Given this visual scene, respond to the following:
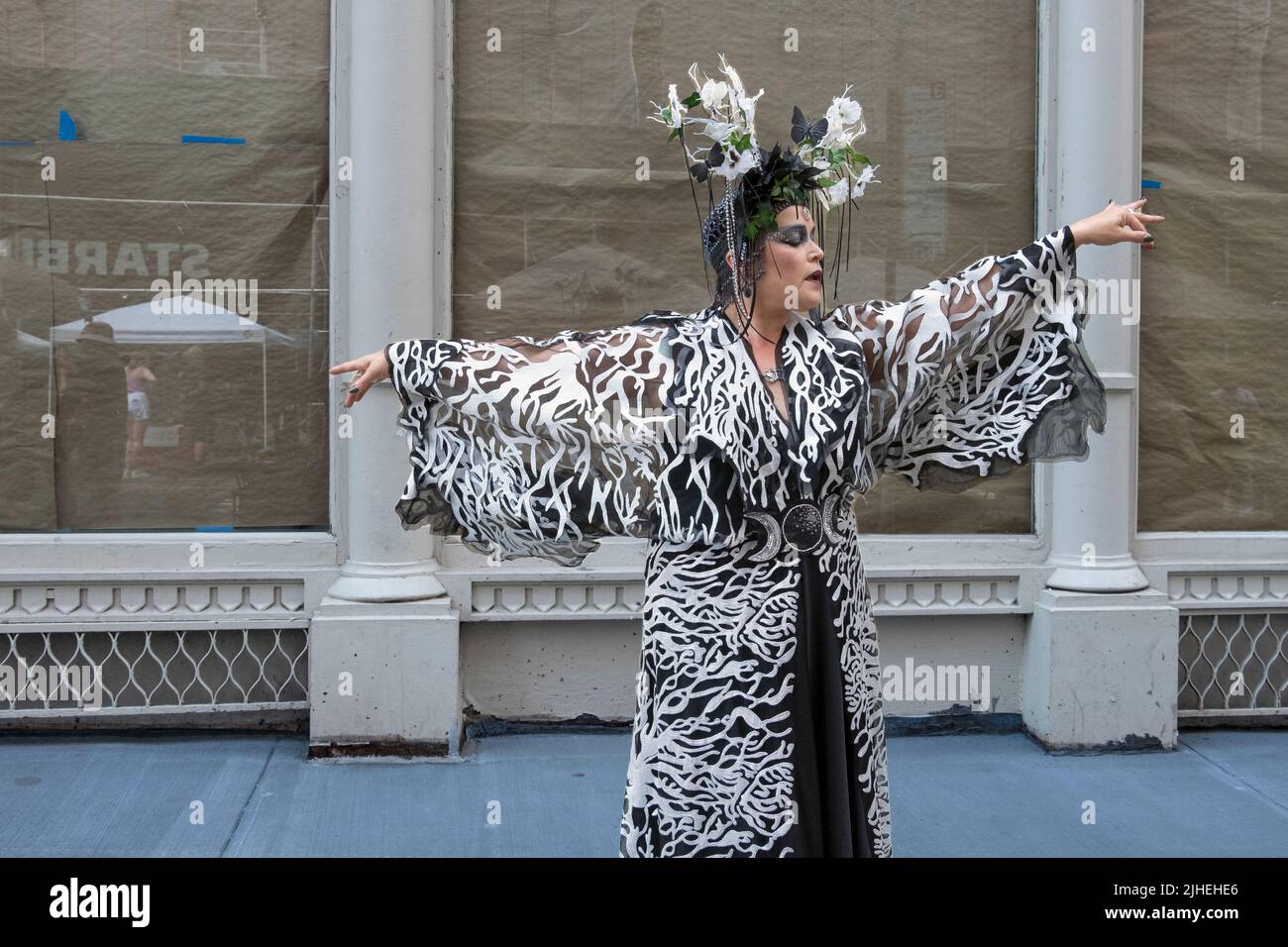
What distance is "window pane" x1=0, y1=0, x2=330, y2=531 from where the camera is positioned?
5301mm

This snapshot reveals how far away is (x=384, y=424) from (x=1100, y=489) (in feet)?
10.8

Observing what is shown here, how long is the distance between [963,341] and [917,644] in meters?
2.90

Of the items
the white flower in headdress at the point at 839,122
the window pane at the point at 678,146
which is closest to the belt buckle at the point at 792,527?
the white flower in headdress at the point at 839,122

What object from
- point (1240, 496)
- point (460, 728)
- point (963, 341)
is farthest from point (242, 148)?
point (1240, 496)

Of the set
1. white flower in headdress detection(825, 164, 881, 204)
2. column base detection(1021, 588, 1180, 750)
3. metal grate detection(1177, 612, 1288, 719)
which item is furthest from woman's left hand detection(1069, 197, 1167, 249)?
metal grate detection(1177, 612, 1288, 719)

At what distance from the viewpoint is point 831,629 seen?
9.86ft

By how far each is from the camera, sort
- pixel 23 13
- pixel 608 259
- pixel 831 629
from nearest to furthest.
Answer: pixel 831 629, pixel 23 13, pixel 608 259

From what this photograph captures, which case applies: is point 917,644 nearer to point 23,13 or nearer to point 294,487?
point 294,487

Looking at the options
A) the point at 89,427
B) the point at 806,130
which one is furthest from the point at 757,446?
the point at 89,427

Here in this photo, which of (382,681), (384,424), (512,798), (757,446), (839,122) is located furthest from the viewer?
(384,424)

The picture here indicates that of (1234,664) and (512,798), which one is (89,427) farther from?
(1234,664)

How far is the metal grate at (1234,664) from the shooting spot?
19.2ft

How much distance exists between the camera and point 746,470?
2906mm

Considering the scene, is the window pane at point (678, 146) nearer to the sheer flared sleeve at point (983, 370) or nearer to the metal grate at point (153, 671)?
the metal grate at point (153, 671)
